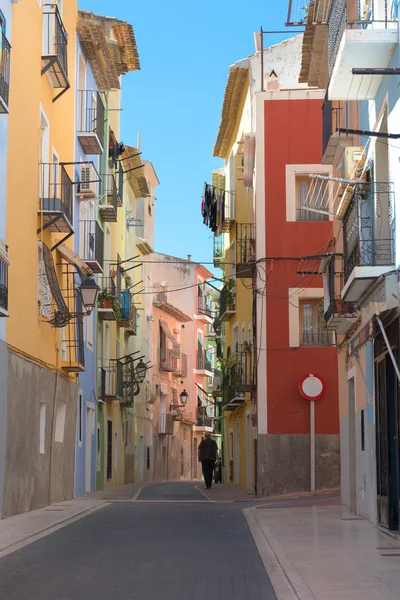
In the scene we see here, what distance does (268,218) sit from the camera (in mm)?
28750

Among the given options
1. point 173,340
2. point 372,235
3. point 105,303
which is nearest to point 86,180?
point 105,303

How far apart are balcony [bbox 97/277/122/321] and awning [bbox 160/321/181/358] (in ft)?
81.4

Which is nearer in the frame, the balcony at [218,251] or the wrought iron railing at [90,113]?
the wrought iron railing at [90,113]

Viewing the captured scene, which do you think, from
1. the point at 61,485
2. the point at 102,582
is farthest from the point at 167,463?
the point at 102,582

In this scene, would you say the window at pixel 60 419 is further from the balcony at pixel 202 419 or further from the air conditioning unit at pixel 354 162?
the balcony at pixel 202 419

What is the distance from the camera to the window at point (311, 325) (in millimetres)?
28703

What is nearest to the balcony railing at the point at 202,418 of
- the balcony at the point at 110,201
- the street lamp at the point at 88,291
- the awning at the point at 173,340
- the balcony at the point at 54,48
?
the awning at the point at 173,340

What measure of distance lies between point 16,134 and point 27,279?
2.92m

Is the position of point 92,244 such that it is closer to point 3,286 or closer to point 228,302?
point 228,302

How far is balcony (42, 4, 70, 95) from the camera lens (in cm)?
2248

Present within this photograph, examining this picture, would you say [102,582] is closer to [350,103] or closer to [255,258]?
[350,103]

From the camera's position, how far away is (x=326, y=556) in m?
11.6

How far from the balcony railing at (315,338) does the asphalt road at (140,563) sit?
39.1ft

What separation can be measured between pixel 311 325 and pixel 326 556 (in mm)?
17523
